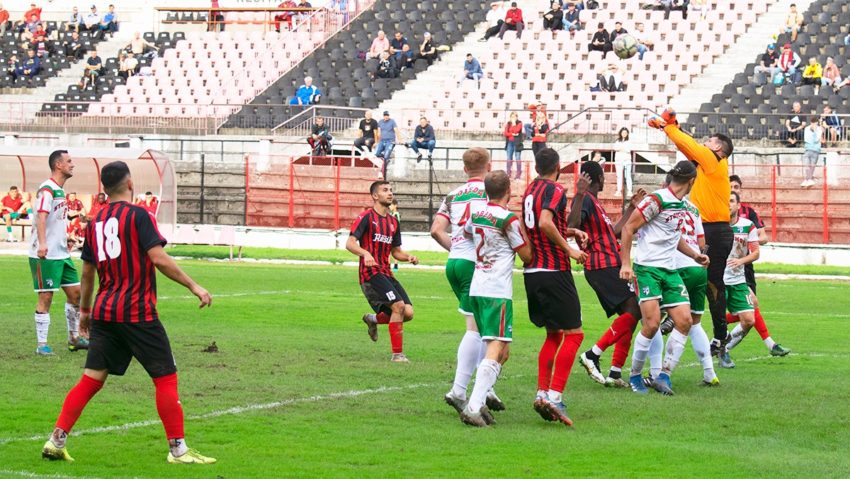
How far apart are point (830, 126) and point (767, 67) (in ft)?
15.4

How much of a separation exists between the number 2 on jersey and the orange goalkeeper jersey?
6424 mm

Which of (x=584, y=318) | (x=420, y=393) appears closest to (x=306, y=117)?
(x=584, y=318)

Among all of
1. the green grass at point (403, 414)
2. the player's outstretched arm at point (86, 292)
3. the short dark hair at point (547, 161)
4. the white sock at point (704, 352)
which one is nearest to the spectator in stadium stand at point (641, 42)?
the green grass at point (403, 414)

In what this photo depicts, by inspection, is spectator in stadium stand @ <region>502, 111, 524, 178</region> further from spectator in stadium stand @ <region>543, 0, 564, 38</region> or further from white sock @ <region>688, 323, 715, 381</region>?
white sock @ <region>688, 323, 715, 381</region>

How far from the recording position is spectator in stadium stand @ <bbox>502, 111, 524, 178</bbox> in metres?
36.3

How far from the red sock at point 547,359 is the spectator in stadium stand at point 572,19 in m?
34.6

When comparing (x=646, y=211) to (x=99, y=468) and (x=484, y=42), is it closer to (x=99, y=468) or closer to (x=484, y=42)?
(x=99, y=468)

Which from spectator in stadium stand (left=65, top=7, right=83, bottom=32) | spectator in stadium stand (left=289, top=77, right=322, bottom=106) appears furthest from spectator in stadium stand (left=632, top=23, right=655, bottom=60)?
spectator in stadium stand (left=65, top=7, right=83, bottom=32)

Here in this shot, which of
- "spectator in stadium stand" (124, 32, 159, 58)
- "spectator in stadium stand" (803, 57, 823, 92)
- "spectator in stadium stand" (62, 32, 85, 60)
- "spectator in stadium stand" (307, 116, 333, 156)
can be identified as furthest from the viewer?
"spectator in stadium stand" (62, 32, 85, 60)

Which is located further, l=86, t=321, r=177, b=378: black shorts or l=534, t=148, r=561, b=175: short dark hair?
l=534, t=148, r=561, b=175: short dark hair

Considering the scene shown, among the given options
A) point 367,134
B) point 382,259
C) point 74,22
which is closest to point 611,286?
point 382,259

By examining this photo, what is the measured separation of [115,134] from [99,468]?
3713cm

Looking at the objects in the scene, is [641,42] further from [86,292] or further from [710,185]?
[86,292]

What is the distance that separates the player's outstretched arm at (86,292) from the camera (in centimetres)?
955
